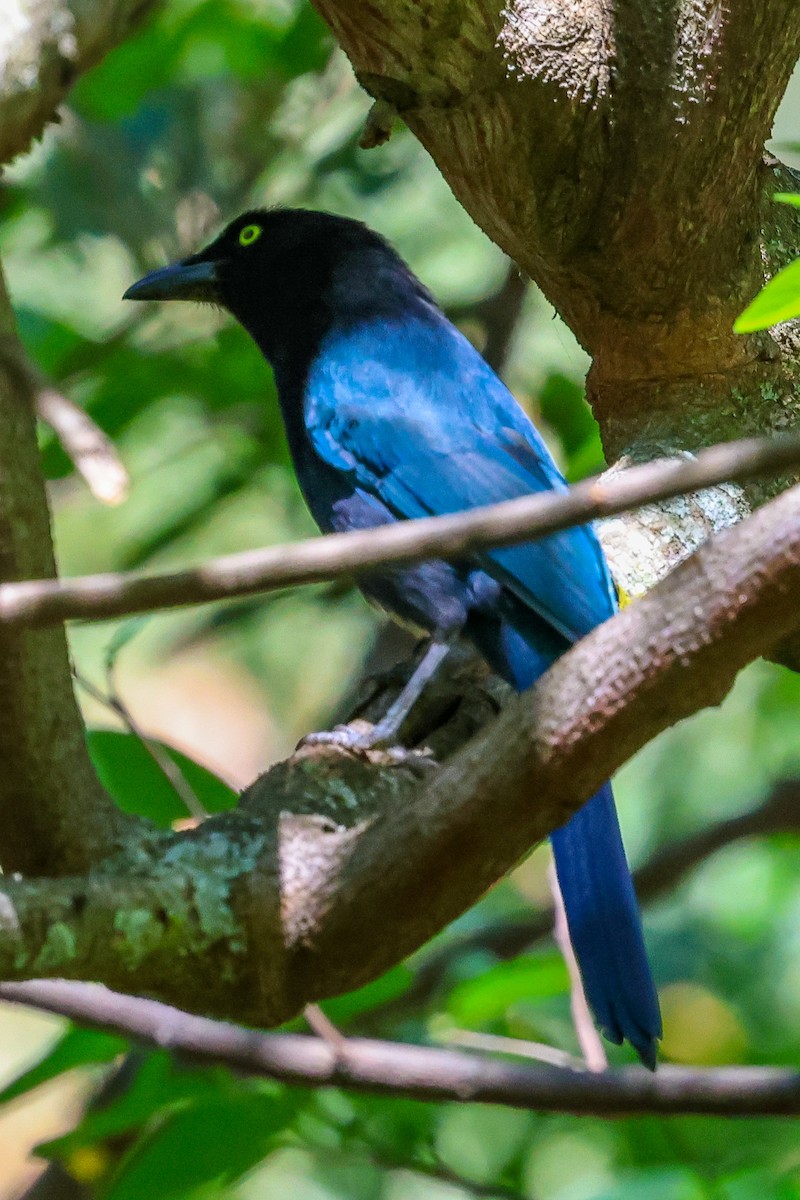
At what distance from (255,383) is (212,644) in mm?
1944

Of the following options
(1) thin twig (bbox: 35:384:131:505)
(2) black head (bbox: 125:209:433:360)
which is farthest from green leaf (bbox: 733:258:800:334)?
(2) black head (bbox: 125:209:433:360)

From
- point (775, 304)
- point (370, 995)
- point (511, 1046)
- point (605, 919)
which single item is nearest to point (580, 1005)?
point (511, 1046)

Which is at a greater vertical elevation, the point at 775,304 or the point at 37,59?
the point at 37,59

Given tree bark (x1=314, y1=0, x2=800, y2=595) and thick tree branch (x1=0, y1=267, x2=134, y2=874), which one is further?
tree bark (x1=314, y1=0, x2=800, y2=595)

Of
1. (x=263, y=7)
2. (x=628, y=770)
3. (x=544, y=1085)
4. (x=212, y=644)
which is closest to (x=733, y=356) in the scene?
(x=544, y=1085)

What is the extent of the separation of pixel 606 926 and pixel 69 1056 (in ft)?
3.52

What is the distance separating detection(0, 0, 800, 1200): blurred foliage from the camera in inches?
123

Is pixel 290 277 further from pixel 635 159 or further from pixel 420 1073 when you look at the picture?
pixel 420 1073

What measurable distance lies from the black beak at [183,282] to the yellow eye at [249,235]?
0.36 ft

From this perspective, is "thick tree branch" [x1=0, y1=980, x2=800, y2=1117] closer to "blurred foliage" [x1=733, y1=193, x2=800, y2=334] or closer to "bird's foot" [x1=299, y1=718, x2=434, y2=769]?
"bird's foot" [x1=299, y1=718, x2=434, y2=769]

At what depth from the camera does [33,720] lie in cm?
197

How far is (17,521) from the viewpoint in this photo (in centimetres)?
172

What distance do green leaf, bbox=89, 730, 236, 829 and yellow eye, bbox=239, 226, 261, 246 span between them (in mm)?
1729

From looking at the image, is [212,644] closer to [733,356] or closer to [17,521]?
[733,356]
